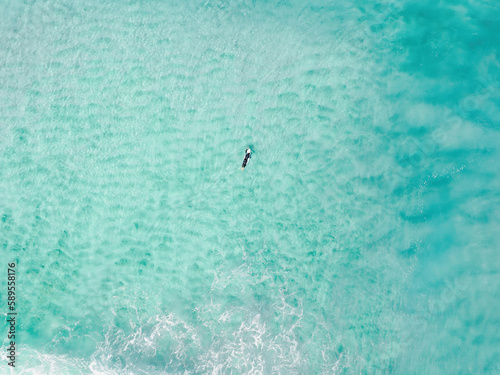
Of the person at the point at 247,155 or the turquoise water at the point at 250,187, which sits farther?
the person at the point at 247,155

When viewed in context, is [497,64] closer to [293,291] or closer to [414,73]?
[414,73]

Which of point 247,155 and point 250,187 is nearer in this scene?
point 247,155

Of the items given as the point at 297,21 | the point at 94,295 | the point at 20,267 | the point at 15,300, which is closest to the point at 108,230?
the point at 94,295

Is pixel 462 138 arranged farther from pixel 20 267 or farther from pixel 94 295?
pixel 20 267

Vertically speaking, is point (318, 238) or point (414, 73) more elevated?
point (414, 73)

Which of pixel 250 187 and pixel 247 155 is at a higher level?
pixel 247 155

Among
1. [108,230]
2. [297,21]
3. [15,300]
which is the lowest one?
[15,300]

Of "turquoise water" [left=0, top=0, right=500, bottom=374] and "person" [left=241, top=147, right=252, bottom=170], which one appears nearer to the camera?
"turquoise water" [left=0, top=0, right=500, bottom=374]
